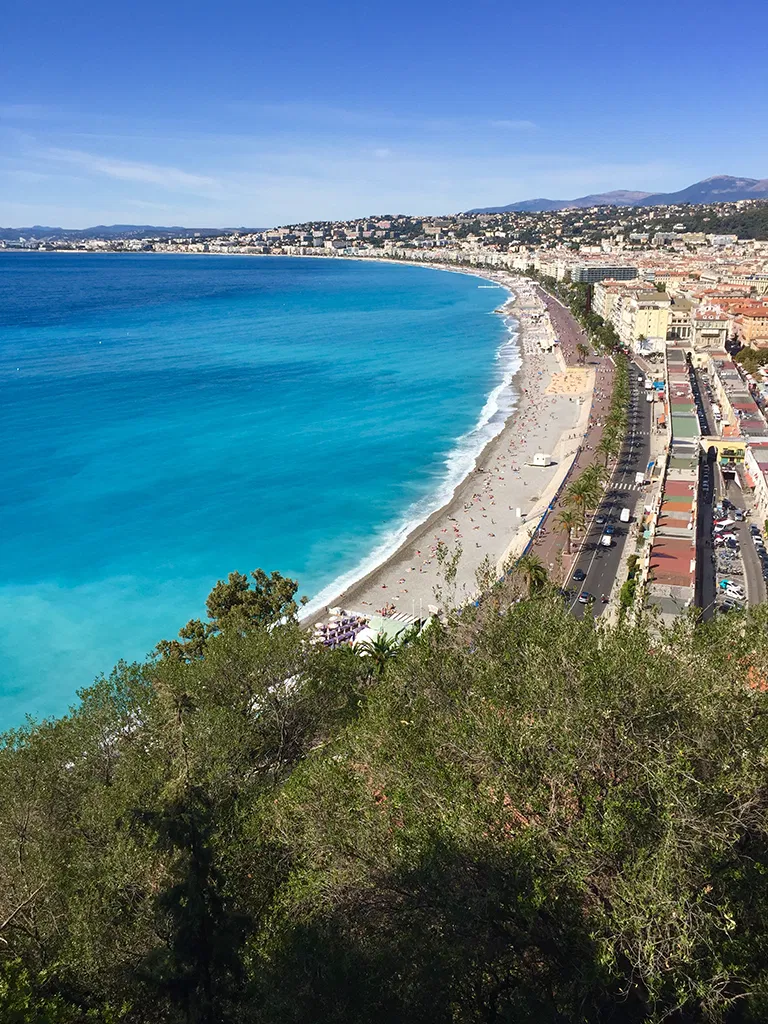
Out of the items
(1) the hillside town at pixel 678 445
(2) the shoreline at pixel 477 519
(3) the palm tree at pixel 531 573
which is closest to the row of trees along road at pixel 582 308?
(1) the hillside town at pixel 678 445

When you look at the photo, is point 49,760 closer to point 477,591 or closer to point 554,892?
point 554,892

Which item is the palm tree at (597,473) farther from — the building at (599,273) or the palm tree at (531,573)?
the building at (599,273)

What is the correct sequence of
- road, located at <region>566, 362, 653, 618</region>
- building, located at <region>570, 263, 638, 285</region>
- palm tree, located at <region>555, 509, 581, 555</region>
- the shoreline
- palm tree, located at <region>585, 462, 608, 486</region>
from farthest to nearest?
building, located at <region>570, 263, 638, 285</region>, palm tree, located at <region>585, 462, 608, 486</region>, palm tree, located at <region>555, 509, 581, 555</region>, the shoreline, road, located at <region>566, 362, 653, 618</region>

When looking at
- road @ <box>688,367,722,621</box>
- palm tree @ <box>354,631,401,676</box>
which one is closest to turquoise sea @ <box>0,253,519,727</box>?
palm tree @ <box>354,631,401,676</box>

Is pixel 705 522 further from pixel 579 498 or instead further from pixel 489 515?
pixel 489 515

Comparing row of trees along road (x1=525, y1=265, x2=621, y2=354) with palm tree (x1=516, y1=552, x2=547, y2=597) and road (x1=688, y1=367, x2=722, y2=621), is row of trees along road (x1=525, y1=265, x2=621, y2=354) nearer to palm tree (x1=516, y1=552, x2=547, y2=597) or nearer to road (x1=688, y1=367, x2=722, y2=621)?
road (x1=688, y1=367, x2=722, y2=621)

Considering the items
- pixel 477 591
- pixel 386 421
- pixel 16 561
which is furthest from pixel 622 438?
pixel 16 561

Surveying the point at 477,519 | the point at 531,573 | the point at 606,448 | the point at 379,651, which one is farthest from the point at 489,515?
the point at 379,651
